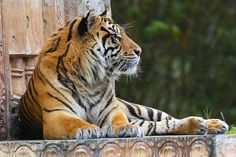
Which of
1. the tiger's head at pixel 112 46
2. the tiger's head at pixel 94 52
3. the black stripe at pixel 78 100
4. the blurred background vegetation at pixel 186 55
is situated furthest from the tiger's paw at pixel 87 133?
the blurred background vegetation at pixel 186 55

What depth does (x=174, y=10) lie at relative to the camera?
730 inches

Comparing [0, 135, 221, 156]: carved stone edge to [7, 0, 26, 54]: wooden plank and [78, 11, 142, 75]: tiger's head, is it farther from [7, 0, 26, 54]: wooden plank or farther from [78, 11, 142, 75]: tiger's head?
[7, 0, 26, 54]: wooden plank

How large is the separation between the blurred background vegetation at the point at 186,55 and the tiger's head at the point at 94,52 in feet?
31.1

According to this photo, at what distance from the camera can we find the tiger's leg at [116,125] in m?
7.68

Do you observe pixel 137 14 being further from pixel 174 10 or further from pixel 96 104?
pixel 96 104

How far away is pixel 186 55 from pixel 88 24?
1110 centimetres

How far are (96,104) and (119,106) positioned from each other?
331mm

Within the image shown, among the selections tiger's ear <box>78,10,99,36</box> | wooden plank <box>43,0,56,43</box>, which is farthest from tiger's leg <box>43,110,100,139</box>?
wooden plank <box>43,0,56,43</box>

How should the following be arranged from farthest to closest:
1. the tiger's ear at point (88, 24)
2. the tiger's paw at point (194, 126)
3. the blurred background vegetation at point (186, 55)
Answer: the blurred background vegetation at point (186, 55), the tiger's ear at point (88, 24), the tiger's paw at point (194, 126)

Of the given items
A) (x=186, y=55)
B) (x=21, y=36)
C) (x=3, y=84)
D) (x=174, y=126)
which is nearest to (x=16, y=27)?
(x=21, y=36)

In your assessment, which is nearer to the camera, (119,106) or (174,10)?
(119,106)

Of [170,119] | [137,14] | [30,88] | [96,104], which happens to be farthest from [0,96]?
[137,14]

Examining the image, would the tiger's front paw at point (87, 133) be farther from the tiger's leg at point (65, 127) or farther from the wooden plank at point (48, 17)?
the wooden plank at point (48, 17)

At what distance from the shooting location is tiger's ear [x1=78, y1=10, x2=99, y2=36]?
8.19m
